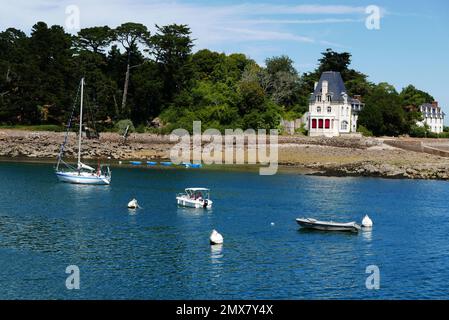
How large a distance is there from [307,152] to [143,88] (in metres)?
35.9

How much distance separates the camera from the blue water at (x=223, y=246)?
3888 cm

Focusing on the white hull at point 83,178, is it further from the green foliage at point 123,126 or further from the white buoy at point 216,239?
the green foliage at point 123,126

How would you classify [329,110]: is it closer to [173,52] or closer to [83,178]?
[173,52]

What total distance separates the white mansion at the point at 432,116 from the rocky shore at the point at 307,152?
39844 mm

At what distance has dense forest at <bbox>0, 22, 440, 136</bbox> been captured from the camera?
128750 mm

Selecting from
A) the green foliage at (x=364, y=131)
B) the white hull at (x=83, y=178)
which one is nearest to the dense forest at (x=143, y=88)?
the green foliage at (x=364, y=131)

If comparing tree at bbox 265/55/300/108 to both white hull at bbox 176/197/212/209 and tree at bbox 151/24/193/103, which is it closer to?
tree at bbox 151/24/193/103

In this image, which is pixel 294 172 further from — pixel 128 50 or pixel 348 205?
pixel 128 50

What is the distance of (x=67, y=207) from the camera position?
65.4m

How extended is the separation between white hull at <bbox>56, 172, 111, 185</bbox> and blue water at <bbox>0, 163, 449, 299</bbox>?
1403 mm

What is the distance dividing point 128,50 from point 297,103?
38.1 metres

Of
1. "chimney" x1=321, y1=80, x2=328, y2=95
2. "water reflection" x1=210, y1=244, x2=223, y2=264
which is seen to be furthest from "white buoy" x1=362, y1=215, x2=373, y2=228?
"chimney" x1=321, y1=80, x2=328, y2=95

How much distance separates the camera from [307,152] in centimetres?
11744
